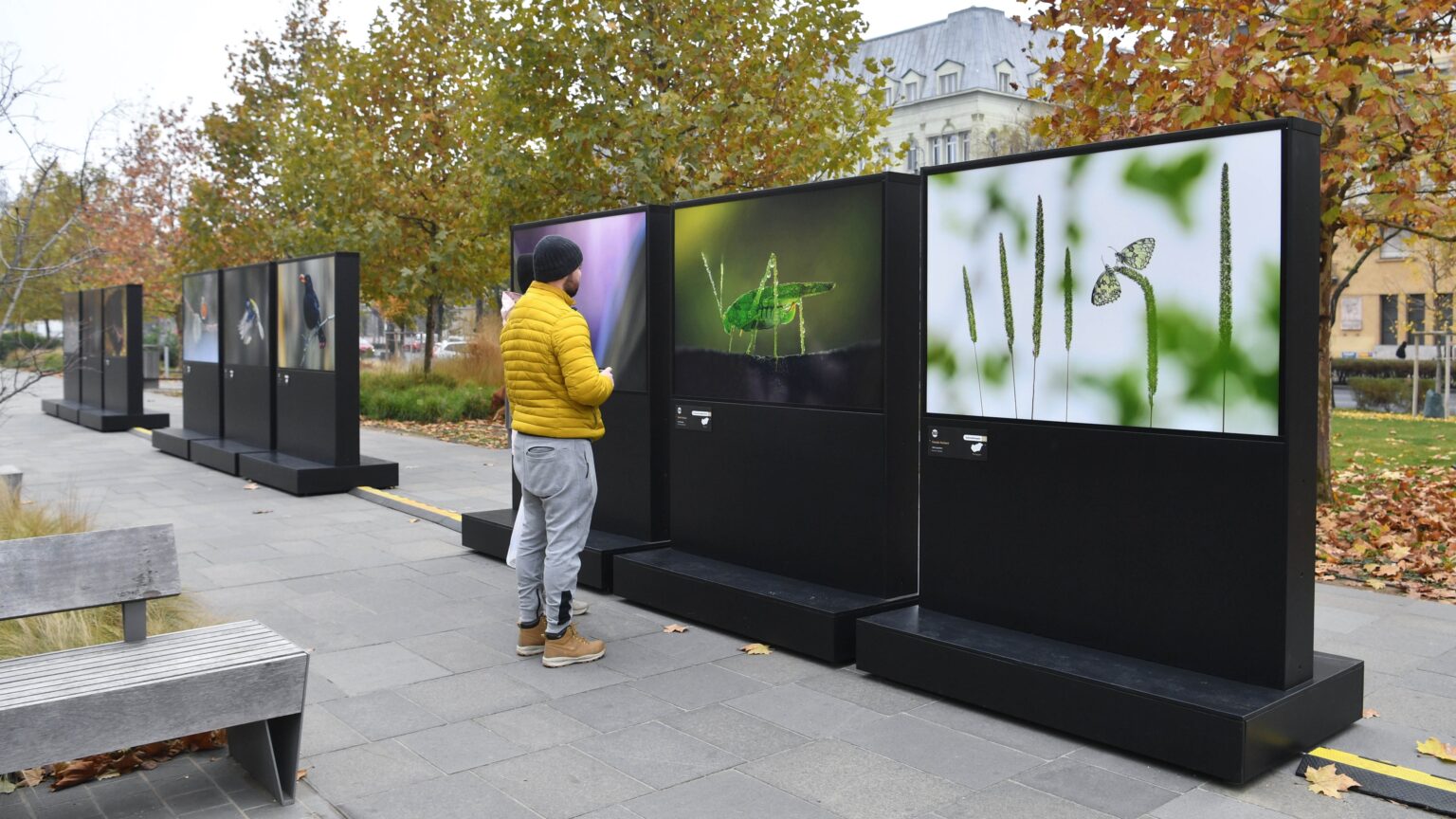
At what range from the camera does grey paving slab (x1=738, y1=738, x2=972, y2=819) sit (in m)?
4.23

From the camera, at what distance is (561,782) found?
177 inches

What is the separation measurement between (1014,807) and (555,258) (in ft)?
11.2

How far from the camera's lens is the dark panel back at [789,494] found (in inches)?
247

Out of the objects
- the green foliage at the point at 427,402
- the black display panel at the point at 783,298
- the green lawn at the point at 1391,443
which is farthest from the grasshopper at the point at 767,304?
the green foliage at the point at 427,402

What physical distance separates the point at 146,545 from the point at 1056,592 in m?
3.85

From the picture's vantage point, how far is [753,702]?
5.46 m

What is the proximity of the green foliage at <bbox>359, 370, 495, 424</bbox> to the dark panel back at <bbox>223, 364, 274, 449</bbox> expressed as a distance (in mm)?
5728

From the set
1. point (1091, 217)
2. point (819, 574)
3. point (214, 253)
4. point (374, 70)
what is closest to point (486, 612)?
point (819, 574)

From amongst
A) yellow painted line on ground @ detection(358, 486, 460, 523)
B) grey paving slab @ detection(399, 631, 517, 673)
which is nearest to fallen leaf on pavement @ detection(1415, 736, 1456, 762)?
grey paving slab @ detection(399, 631, 517, 673)

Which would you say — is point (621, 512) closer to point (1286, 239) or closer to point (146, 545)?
point (146, 545)

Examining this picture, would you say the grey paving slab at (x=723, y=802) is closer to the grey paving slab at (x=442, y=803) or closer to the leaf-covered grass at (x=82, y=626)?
the grey paving slab at (x=442, y=803)

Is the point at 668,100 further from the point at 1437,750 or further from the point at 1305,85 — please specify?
the point at 1437,750

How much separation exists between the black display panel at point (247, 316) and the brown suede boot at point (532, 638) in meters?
8.89

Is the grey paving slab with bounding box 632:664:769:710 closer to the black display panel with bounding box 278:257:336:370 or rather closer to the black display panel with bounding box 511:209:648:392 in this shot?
the black display panel with bounding box 511:209:648:392
